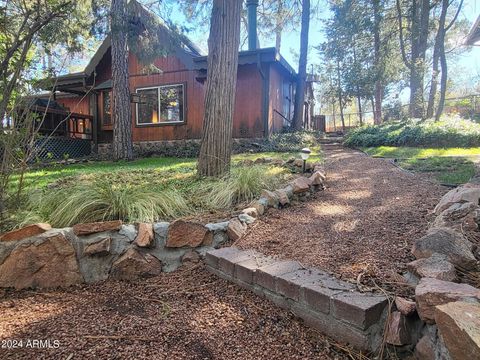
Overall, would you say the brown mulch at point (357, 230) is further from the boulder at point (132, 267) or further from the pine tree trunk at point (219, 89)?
the pine tree trunk at point (219, 89)

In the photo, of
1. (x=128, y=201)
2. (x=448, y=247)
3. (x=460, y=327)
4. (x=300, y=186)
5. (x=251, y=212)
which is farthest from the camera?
(x=300, y=186)

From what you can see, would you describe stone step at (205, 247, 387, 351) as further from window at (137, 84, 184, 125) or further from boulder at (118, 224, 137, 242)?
window at (137, 84, 184, 125)

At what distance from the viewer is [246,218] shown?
2.75m

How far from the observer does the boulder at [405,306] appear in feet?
4.33

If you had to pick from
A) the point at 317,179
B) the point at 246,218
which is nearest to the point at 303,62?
the point at 317,179

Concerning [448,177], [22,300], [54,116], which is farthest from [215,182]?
[54,116]

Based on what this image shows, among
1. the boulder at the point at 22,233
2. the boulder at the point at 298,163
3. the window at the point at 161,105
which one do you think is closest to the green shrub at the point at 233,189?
the boulder at the point at 298,163

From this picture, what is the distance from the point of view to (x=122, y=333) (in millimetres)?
1596

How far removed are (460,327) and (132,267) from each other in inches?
76.5

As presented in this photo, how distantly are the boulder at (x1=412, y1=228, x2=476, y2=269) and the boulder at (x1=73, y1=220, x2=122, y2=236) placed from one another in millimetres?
1947

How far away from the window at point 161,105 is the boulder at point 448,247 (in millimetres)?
10172

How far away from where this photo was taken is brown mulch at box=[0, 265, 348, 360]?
1.45 m

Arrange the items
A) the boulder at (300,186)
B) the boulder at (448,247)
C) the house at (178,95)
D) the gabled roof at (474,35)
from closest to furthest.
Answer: the boulder at (448,247) < the boulder at (300,186) < the gabled roof at (474,35) < the house at (178,95)

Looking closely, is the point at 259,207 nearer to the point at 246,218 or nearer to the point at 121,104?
the point at 246,218
